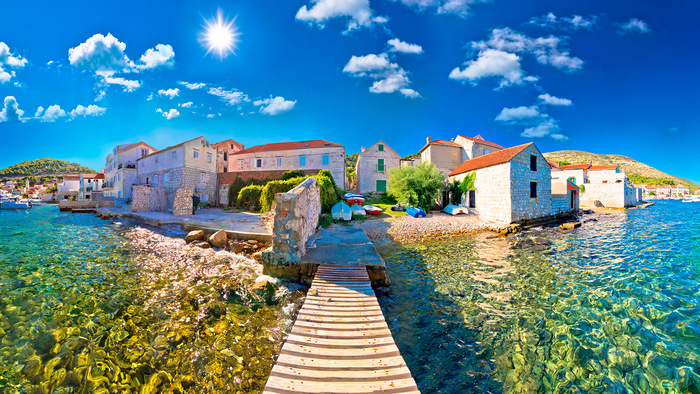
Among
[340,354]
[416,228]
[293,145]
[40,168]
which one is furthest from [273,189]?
[40,168]

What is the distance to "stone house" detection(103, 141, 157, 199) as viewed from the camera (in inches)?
1314

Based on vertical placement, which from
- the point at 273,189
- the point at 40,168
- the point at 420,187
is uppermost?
the point at 40,168

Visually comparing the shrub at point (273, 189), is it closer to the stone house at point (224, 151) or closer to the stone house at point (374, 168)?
the stone house at point (374, 168)

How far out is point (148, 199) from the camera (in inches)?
866

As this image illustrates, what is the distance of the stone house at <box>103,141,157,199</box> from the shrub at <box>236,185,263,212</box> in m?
21.8

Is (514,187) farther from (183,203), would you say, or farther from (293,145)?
(183,203)

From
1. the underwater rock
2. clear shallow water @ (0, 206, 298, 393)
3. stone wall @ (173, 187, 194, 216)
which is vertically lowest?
clear shallow water @ (0, 206, 298, 393)

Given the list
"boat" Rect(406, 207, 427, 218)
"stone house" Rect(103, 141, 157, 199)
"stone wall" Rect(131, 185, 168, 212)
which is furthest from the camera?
"stone house" Rect(103, 141, 157, 199)

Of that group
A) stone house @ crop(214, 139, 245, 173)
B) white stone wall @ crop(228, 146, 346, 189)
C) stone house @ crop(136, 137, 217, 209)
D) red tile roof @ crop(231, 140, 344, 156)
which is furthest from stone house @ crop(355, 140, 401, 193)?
stone house @ crop(214, 139, 245, 173)

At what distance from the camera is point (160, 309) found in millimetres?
5145

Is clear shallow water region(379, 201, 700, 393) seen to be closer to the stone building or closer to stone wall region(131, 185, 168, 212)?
the stone building

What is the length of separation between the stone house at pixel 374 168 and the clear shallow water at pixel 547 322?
20951mm

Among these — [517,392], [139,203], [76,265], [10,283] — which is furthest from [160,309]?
[139,203]

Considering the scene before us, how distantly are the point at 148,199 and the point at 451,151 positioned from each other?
34.3 m
